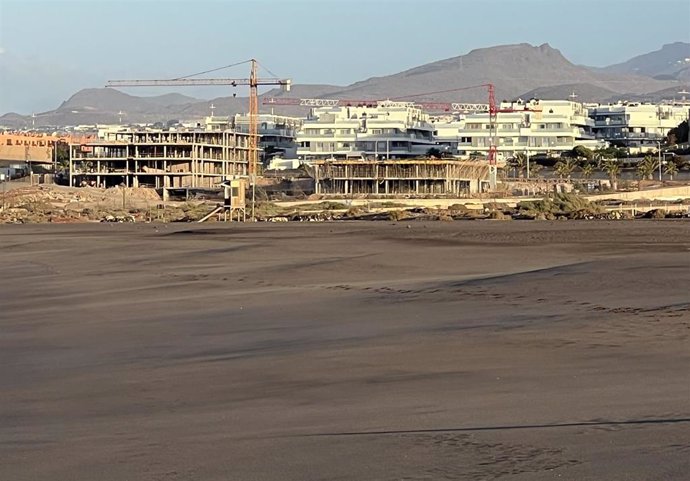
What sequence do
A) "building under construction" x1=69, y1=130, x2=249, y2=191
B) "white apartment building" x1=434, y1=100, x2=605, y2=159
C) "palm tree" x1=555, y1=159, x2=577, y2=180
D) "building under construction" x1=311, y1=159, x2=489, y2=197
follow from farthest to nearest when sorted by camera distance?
"white apartment building" x1=434, y1=100, x2=605, y2=159 → "building under construction" x1=69, y1=130, x2=249, y2=191 → "palm tree" x1=555, y1=159, x2=577, y2=180 → "building under construction" x1=311, y1=159, x2=489, y2=197

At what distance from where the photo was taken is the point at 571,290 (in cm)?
1664

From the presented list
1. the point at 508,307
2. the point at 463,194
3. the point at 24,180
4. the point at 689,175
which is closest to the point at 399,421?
the point at 508,307

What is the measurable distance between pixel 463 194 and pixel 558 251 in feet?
210

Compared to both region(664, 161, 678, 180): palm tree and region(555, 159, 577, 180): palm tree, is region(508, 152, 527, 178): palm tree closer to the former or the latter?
region(555, 159, 577, 180): palm tree

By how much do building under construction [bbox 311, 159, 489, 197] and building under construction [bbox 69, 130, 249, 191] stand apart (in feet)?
57.4

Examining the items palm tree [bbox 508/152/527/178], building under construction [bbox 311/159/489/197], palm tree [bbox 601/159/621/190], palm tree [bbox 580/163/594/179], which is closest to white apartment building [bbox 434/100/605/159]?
palm tree [bbox 508/152/527/178]

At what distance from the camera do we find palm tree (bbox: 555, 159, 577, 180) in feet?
362

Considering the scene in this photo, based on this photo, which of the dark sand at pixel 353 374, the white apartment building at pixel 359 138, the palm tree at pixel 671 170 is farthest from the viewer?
the white apartment building at pixel 359 138

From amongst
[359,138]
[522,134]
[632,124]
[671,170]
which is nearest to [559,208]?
[671,170]

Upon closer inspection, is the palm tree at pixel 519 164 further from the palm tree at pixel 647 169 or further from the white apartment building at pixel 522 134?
Result: the palm tree at pixel 647 169

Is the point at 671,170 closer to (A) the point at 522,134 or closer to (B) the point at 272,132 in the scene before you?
(A) the point at 522,134

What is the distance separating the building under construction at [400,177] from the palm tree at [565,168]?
1526 cm

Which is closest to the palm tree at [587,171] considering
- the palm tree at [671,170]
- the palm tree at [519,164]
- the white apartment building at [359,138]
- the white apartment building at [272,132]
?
the palm tree at [671,170]

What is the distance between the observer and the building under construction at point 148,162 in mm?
111688
